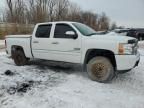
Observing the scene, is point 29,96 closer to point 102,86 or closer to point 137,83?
point 102,86

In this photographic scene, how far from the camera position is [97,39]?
A: 5.95m

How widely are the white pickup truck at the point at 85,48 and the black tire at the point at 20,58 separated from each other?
1.30ft

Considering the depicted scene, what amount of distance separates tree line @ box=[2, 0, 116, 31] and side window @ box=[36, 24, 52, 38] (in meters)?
25.0

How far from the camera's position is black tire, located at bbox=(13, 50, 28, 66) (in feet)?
26.7

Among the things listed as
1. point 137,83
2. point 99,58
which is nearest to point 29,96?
point 99,58

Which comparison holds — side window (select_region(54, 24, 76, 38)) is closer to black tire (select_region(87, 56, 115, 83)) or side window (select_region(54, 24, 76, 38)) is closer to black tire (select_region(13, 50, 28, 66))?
black tire (select_region(87, 56, 115, 83))

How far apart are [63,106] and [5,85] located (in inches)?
80.1

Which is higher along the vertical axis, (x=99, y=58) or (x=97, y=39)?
(x=97, y=39)

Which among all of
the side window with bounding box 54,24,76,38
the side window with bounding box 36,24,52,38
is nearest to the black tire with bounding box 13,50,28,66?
the side window with bounding box 36,24,52,38

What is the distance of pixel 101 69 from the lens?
237 inches

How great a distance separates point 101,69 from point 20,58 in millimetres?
3803

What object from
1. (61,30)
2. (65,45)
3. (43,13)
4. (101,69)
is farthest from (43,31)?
(43,13)

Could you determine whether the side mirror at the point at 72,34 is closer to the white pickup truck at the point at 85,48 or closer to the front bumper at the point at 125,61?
the white pickup truck at the point at 85,48

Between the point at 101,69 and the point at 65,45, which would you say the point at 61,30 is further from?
the point at 101,69
